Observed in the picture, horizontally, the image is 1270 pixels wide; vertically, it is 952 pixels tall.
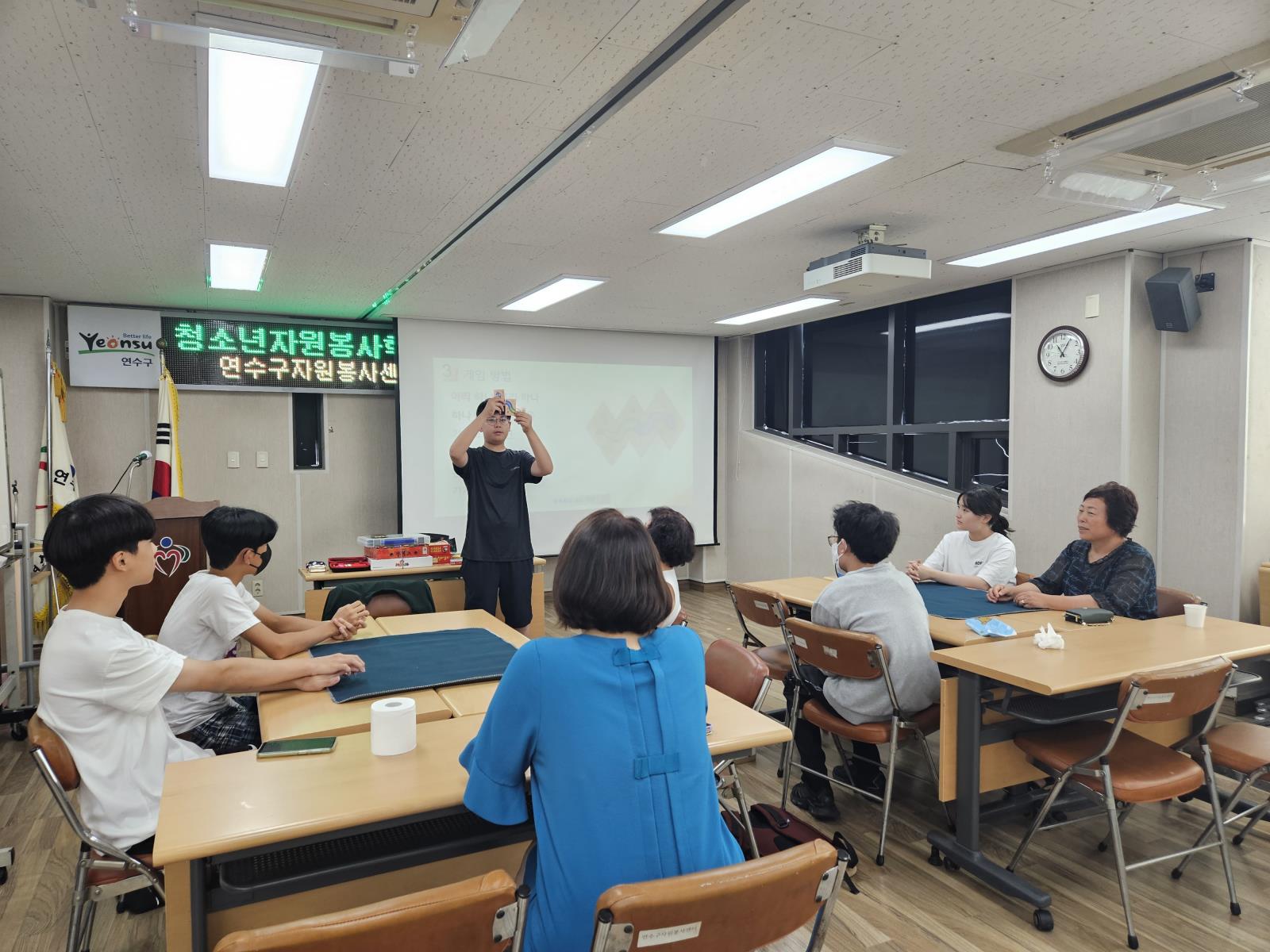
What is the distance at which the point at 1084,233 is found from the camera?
4.04 metres

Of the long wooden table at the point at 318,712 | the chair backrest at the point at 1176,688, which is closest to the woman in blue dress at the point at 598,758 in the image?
the long wooden table at the point at 318,712

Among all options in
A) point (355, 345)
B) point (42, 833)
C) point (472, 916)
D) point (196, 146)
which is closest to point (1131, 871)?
point (472, 916)

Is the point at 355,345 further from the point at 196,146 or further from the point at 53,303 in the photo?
the point at 196,146

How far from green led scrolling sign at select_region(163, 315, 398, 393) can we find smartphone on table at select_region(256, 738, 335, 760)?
5.11m

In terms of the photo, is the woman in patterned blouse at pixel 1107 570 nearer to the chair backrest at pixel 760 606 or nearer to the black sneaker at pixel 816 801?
the chair backrest at pixel 760 606

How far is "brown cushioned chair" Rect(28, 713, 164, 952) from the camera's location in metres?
1.71

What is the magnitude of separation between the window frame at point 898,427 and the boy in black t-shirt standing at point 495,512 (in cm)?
325

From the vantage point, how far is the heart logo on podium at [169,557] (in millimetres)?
4727

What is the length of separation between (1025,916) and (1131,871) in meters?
0.57

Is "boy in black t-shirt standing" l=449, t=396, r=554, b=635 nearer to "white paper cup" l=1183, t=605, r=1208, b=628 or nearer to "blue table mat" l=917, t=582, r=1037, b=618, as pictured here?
"blue table mat" l=917, t=582, r=1037, b=618

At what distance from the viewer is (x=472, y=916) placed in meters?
1.16

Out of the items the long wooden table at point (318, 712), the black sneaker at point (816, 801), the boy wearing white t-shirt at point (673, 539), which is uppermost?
the boy wearing white t-shirt at point (673, 539)

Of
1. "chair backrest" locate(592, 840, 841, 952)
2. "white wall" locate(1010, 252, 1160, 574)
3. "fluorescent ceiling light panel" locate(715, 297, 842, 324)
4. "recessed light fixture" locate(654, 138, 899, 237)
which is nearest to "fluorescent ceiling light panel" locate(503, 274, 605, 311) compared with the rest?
"recessed light fixture" locate(654, 138, 899, 237)

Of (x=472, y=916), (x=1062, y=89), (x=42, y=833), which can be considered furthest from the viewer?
(x=42, y=833)
